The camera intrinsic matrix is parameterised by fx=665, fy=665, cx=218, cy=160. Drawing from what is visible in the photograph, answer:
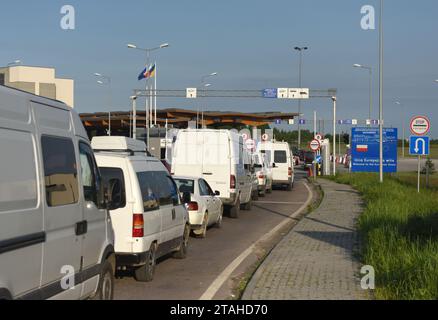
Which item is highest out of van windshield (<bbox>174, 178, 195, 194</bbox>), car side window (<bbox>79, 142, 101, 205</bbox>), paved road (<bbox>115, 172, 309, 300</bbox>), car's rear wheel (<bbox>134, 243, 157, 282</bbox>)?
car side window (<bbox>79, 142, 101, 205</bbox>)

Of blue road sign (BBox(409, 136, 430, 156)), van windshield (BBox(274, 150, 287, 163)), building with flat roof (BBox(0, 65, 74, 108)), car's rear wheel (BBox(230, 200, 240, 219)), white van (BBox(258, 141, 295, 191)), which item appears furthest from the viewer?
building with flat roof (BBox(0, 65, 74, 108))

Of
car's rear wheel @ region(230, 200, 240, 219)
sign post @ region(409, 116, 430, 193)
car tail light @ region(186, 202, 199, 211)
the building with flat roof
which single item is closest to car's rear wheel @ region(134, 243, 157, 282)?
car tail light @ region(186, 202, 199, 211)

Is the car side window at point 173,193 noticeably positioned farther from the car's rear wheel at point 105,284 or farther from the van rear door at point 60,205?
the van rear door at point 60,205

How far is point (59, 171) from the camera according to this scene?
20.3 feet

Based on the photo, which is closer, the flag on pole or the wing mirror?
the wing mirror

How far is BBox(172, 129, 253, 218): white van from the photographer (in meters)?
20.0

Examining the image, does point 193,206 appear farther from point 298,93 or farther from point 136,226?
point 298,93

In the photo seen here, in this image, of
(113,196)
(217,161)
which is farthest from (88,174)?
(217,161)

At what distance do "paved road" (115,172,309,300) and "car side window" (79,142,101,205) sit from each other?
2062 mm

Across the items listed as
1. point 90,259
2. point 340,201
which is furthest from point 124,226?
point 340,201

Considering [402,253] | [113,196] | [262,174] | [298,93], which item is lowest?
[402,253]

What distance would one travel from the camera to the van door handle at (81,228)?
648 centimetres

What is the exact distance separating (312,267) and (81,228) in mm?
5234

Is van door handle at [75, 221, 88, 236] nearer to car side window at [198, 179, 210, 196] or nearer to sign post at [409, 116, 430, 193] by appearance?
car side window at [198, 179, 210, 196]
